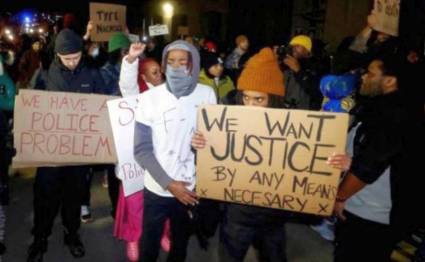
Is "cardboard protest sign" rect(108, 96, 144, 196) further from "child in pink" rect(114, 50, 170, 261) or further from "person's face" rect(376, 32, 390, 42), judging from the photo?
"person's face" rect(376, 32, 390, 42)

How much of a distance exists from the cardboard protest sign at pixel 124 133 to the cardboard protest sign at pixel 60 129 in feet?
1.05

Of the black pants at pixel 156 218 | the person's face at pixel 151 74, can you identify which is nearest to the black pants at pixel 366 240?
the black pants at pixel 156 218

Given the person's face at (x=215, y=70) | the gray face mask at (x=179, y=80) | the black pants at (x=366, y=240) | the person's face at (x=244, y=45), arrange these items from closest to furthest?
the black pants at (x=366, y=240) < the gray face mask at (x=179, y=80) < the person's face at (x=215, y=70) < the person's face at (x=244, y=45)

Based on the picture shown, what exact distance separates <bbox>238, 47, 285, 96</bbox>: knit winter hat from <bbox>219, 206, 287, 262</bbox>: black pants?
774 millimetres

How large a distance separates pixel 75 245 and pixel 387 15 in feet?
12.3

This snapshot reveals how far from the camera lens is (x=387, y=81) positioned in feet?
9.80

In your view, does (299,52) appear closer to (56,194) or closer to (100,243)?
(100,243)

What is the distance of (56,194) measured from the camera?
411cm

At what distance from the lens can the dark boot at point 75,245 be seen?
436cm

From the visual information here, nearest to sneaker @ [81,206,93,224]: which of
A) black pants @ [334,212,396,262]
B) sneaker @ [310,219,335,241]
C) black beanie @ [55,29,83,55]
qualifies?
black beanie @ [55,29,83,55]

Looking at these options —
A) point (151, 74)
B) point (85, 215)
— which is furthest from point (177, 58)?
point (85, 215)

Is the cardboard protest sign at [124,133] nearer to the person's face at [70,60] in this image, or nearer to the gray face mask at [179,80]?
the person's face at [70,60]

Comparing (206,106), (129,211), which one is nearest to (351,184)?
(206,106)

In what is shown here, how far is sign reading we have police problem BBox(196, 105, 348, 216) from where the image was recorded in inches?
112
